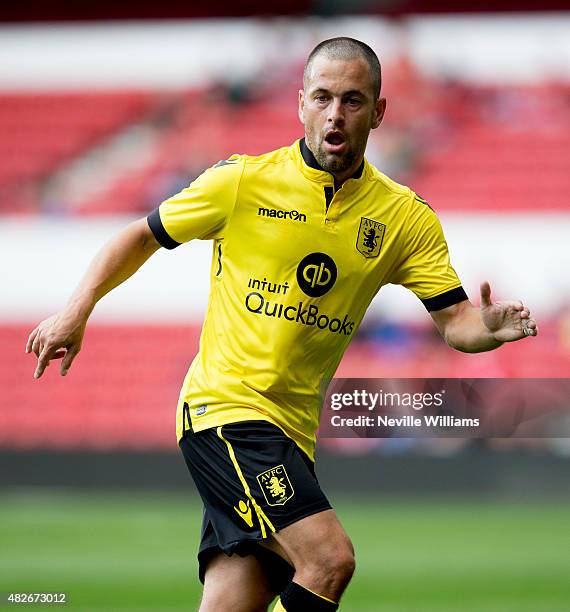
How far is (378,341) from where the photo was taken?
50.6 ft

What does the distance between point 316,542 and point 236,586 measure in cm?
49

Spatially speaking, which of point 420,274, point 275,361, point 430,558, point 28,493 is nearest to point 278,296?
point 275,361

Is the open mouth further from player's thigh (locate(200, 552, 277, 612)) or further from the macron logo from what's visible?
player's thigh (locate(200, 552, 277, 612))

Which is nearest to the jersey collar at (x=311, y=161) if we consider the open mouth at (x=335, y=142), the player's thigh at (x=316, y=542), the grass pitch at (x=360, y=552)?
the open mouth at (x=335, y=142)

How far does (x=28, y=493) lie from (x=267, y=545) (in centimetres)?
→ 1028

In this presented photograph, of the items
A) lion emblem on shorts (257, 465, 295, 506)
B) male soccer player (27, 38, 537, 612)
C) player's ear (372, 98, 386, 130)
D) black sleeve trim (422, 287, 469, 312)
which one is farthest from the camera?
→ black sleeve trim (422, 287, 469, 312)

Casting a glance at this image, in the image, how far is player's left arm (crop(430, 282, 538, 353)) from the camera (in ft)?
13.1

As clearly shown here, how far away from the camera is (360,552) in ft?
32.4

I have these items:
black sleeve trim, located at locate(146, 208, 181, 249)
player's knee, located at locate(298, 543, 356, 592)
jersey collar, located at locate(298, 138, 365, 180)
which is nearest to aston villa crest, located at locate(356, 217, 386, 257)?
jersey collar, located at locate(298, 138, 365, 180)

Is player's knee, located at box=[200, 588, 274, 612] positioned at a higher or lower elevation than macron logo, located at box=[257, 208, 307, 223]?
lower

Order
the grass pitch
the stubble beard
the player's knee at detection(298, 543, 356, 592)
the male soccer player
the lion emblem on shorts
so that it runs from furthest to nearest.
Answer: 1. the grass pitch
2. the stubble beard
3. the male soccer player
4. the lion emblem on shorts
5. the player's knee at detection(298, 543, 356, 592)

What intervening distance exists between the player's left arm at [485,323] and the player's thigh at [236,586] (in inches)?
41.6

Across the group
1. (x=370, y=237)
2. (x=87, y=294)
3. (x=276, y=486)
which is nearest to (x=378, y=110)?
(x=370, y=237)

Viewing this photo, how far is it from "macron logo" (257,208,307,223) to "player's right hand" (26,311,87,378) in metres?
0.70
